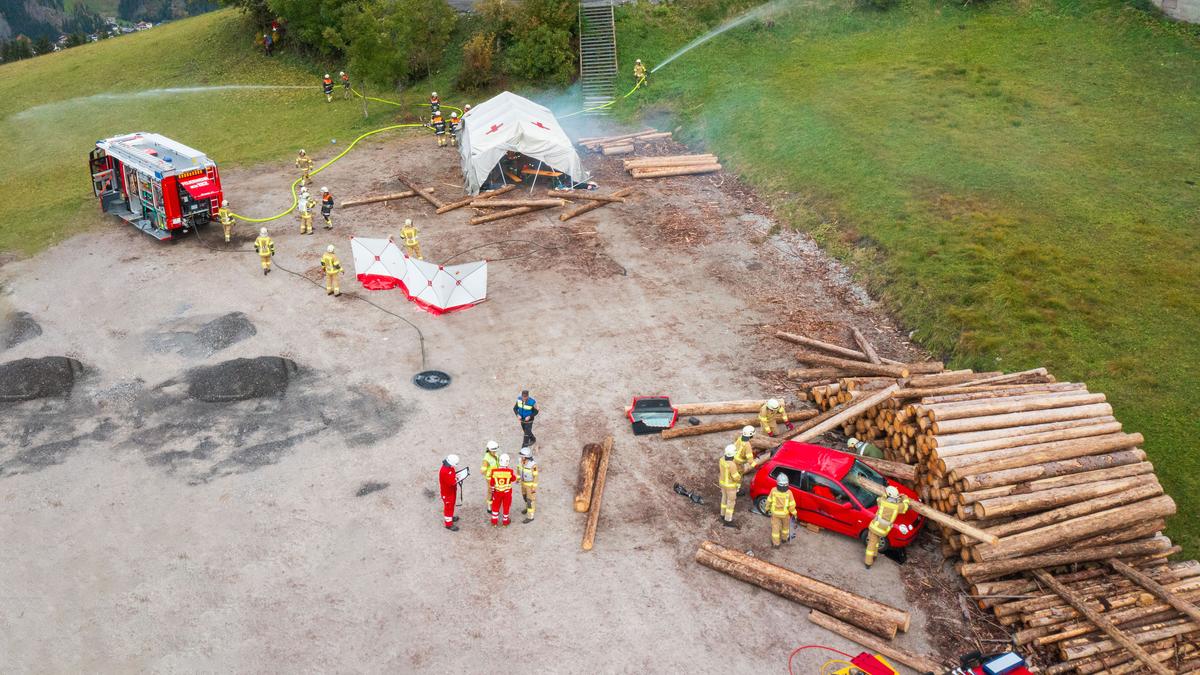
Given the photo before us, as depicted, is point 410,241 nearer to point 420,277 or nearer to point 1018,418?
point 420,277

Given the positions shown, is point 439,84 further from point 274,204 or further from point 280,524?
point 280,524

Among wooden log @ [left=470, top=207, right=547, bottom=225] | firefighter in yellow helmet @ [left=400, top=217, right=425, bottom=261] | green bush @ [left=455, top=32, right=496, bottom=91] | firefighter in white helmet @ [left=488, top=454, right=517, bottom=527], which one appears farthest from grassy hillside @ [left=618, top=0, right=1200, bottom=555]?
firefighter in yellow helmet @ [left=400, top=217, right=425, bottom=261]

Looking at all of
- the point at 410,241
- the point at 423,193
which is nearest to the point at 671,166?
the point at 423,193

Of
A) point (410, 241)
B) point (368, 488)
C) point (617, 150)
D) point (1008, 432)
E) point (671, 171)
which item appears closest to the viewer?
point (1008, 432)

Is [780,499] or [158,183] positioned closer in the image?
[780,499]

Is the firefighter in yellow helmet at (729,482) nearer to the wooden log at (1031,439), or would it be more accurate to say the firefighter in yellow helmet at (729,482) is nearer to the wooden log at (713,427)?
the wooden log at (713,427)

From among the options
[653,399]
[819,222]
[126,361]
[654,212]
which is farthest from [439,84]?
[653,399]

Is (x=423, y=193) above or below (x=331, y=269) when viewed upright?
below

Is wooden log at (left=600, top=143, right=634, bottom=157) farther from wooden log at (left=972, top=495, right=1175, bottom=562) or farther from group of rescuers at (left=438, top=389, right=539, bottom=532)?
wooden log at (left=972, top=495, right=1175, bottom=562)
